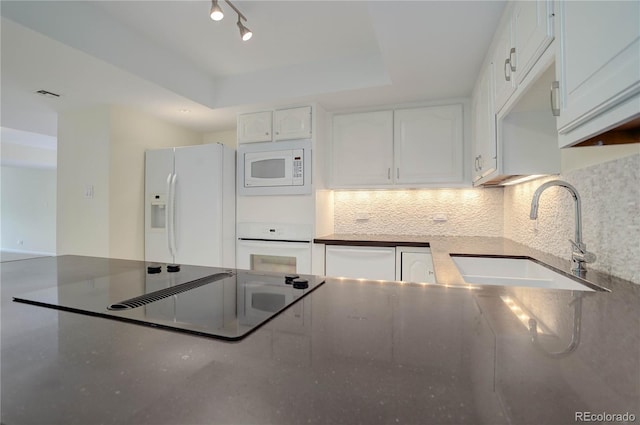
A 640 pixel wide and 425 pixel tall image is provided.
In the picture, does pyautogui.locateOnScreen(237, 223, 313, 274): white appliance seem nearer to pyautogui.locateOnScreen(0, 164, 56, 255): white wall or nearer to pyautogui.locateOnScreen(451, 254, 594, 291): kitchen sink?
pyautogui.locateOnScreen(451, 254, 594, 291): kitchen sink

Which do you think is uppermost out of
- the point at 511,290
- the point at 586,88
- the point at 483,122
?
the point at 483,122

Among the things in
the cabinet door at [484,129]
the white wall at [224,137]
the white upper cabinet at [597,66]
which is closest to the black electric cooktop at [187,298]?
the white upper cabinet at [597,66]

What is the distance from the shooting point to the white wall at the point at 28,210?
23.8 ft

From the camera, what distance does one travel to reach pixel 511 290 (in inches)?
34.8

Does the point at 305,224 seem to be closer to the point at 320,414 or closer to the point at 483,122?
the point at 483,122

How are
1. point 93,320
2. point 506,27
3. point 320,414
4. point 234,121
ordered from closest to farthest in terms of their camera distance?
point 320,414
point 93,320
point 506,27
point 234,121

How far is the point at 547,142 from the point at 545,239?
0.56 metres

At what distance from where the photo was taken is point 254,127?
290 centimetres

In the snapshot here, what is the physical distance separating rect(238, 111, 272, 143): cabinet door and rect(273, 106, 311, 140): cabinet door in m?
0.08

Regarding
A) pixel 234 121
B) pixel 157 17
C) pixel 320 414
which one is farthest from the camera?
pixel 234 121

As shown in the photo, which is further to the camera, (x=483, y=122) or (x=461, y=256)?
(x=483, y=122)

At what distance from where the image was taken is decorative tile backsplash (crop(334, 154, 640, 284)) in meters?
1.05

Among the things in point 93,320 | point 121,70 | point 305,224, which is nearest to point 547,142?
point 305,224

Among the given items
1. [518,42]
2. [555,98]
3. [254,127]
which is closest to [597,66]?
[555,98]
